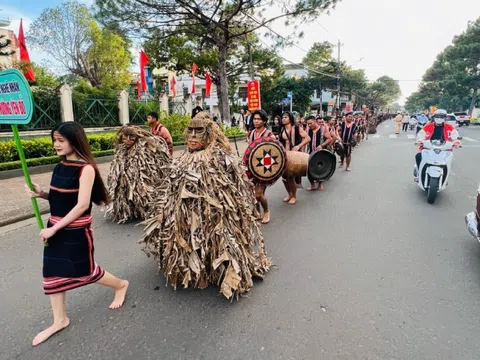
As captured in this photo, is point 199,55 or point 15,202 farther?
point 199,55

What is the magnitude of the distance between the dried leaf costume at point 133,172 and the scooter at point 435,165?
15.4 feet

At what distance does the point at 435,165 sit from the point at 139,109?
1508cm

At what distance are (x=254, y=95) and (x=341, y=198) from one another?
11.6 meters

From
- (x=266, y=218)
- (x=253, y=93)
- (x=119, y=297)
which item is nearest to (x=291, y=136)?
(x=266, y=218)

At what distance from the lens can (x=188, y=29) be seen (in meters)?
17.1

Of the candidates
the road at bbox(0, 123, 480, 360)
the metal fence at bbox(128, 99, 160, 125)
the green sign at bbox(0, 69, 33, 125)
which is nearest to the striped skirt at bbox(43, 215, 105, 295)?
the road at bbox(0, 123, 480, 360)

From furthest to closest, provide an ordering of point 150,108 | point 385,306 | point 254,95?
point 150,108 < point 254,95 < point 385,306

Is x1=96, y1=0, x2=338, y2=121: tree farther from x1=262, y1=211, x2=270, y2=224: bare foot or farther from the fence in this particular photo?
x1=262, y1=211, x2=270, y2=224: bare foot

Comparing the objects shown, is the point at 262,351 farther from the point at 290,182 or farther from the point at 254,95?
the point at 254,95

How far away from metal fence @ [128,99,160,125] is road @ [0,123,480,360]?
13404 mm

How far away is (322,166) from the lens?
266 inches

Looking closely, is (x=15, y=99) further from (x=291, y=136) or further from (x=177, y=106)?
(x=177, y=106)

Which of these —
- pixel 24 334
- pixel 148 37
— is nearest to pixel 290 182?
pixel 24 334

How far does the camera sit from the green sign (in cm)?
217
